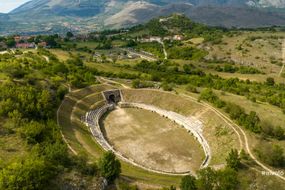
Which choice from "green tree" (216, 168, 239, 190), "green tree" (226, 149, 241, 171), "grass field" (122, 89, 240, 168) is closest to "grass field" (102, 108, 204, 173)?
"grass field" (122, 89, 240, 168)

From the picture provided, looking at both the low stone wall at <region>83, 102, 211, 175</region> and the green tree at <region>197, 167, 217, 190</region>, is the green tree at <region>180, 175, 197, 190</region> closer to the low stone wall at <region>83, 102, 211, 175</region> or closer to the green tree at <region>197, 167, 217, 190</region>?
the green tree at <region>197, 167, 217, 190</region>

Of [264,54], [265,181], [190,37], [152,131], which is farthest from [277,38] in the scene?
[265,181]

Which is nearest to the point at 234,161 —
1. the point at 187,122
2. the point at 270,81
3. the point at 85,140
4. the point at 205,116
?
the point at 205,116

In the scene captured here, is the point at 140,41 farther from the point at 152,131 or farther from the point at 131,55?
the point at 152,131

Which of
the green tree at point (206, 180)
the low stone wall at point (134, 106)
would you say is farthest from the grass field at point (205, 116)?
the green tree at point (206, 180)

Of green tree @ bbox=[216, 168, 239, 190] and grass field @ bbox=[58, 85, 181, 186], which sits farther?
grass field @ bbox=[58, 85, 181, 186]
